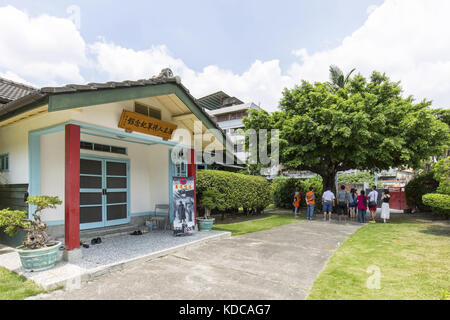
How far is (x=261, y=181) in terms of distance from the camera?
14773mm

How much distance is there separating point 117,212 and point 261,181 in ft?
29.1

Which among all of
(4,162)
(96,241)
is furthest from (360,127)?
(4,162)

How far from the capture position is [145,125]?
21.9 ft

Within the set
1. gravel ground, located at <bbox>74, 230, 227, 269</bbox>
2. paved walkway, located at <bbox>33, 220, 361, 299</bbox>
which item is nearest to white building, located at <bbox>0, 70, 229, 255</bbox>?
gravel ground, located at <bbox>74, 230, 227, 269</bbox>

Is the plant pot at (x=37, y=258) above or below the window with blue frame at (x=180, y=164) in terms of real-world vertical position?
below

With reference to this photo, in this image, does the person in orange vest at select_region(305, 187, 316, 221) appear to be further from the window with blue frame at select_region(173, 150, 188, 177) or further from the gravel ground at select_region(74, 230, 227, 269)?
the window with blue frame at select_region(173, 150, 188, 177)

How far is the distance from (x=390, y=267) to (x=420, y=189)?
11.8 meters

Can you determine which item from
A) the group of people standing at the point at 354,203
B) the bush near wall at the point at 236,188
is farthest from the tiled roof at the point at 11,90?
the group of people standing at the point at 354,203

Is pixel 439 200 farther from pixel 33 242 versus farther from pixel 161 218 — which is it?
pixel 33 242

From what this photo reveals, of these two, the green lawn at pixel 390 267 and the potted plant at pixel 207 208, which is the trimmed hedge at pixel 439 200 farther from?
the potted plant at pixel 207 208

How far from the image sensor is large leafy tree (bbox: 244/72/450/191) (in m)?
11.2

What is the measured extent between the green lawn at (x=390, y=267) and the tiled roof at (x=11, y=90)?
10.0 metres

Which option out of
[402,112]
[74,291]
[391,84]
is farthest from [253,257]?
[391,84]

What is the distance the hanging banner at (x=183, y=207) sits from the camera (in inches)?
293
